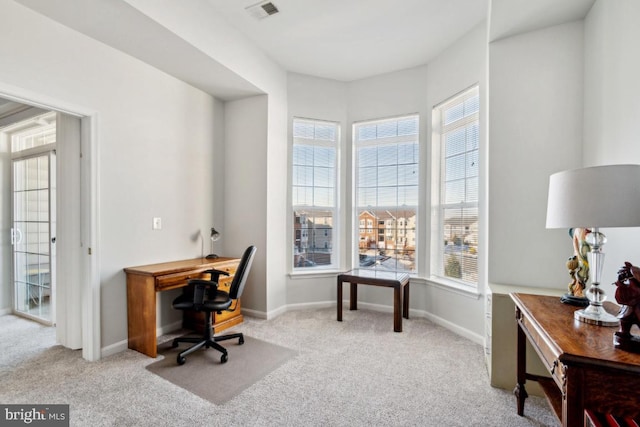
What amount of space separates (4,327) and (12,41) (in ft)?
9.70

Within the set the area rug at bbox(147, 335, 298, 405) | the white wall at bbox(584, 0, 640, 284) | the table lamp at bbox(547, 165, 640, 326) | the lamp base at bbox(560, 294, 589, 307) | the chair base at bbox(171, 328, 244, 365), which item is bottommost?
the area rug at bbox(147, 335, 298, 405)

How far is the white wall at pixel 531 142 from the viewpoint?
7.59ft

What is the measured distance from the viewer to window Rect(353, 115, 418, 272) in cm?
386

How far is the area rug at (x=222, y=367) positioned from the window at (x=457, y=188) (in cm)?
199

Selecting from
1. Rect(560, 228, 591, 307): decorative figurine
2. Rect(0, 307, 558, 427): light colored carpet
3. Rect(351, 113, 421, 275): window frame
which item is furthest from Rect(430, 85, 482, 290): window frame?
Rect(560, 228, 591, 307): decorative figurine

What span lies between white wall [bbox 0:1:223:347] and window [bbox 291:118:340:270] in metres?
1.10

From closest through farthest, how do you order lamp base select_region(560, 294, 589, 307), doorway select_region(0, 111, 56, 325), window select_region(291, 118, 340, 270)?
lamp base select_region(560, 294, 589, 307) → doorway select_region(0, 111, 56, 325) → window select_region(291, 118, 340, 270)

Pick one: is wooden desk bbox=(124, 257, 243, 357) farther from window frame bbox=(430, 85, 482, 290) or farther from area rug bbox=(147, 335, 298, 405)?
window frame bbox=(430, 85, 482, 290)

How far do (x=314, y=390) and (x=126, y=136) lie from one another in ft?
8.99

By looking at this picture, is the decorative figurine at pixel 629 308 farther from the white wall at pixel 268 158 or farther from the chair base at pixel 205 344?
the white wall at pixel 268 158

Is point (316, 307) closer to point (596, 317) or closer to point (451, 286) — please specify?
point (451, 286)

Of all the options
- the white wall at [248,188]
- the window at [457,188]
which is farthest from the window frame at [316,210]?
the window at [457,188]

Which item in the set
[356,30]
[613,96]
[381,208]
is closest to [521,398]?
[613,96]

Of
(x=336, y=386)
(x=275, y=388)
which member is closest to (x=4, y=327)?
(x=275, y=388)
